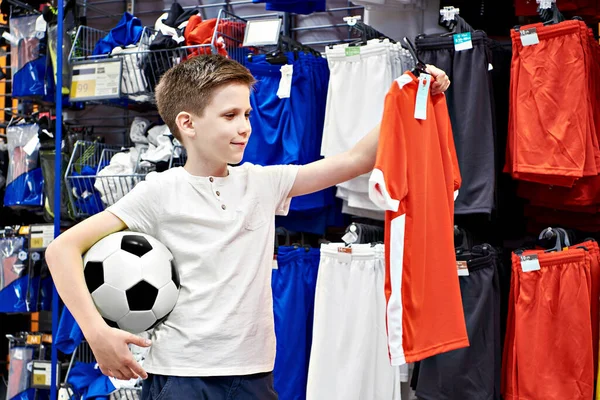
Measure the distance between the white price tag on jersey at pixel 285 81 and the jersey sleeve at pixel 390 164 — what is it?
152 cm

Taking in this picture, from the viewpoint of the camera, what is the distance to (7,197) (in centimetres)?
448

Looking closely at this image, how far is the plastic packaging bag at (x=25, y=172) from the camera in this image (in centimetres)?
442

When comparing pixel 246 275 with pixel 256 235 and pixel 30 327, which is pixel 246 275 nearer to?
pixel 256 235

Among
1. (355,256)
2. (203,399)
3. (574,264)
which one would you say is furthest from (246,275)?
(574,264)

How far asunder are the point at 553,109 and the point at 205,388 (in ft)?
6.25

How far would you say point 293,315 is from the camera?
3.44m

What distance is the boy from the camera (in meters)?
1.85

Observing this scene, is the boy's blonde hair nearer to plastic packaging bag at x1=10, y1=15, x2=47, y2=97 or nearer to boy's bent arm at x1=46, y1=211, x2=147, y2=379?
boy's bent arm at x1=46, y1=211, x2=147, y2=379

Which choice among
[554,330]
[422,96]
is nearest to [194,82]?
[422,96]

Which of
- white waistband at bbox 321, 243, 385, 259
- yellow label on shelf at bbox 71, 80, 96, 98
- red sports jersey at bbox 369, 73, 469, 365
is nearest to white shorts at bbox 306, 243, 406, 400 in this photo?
white waistband at bbox 321, 243, 385, 259

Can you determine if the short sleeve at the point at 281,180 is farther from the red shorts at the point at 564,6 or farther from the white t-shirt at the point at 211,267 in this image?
the red shorts at the point at 564,6

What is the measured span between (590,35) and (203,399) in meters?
2.23

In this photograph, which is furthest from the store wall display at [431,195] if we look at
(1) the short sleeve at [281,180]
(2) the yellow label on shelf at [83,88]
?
(1) the short sleeve at [281,180]

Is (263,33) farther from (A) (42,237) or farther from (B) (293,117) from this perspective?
(A) (42,237)
